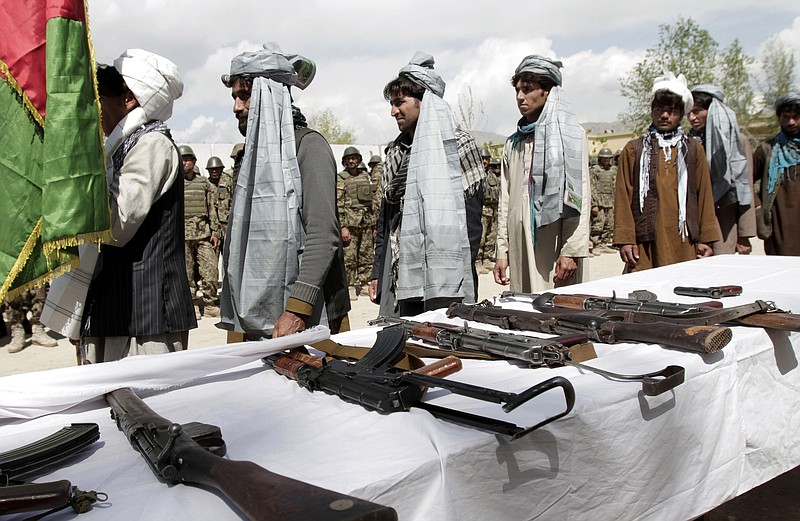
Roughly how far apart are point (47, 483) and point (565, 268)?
347cm

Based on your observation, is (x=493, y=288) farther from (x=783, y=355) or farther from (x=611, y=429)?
(x=611, y=429)

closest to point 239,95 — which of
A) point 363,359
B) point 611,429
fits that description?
point 363,359

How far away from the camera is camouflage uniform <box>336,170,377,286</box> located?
1127cm

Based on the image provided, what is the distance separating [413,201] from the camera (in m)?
3.49

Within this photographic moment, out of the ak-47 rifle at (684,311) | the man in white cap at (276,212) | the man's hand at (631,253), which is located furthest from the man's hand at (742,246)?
the man in white cap at (276,212)

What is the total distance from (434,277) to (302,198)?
816mm

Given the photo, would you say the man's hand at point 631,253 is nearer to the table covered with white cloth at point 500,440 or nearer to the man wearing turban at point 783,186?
the man wearing turban at point 783,186

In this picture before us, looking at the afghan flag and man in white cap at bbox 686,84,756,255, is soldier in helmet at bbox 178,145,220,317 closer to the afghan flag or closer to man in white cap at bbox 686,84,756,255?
man in white cap at bbox 686,84,756,255

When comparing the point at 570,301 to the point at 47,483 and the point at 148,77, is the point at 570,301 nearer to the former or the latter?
the point at 148,77

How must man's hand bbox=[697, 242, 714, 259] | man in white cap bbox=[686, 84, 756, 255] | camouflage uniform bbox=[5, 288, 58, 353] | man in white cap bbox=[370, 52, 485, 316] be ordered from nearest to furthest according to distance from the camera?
man in white cap bbox=[370, 52, 485, 316], man's hand bbox=[697, 242, 714, 259], man in white cap bbox=[686, 84, 756, 255], camouflage uniform bbox=[5, 288, 58, 353]

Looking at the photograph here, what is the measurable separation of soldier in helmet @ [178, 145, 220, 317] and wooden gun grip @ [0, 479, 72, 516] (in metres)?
8.70

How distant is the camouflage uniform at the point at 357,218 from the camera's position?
11.3 metres

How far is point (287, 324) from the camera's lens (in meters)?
2.78

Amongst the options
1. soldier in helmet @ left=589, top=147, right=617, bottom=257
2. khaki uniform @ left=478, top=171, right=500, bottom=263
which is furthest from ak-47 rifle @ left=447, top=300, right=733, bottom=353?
soldier in helmet @ left=589, top=147, right=617, bottom=257
